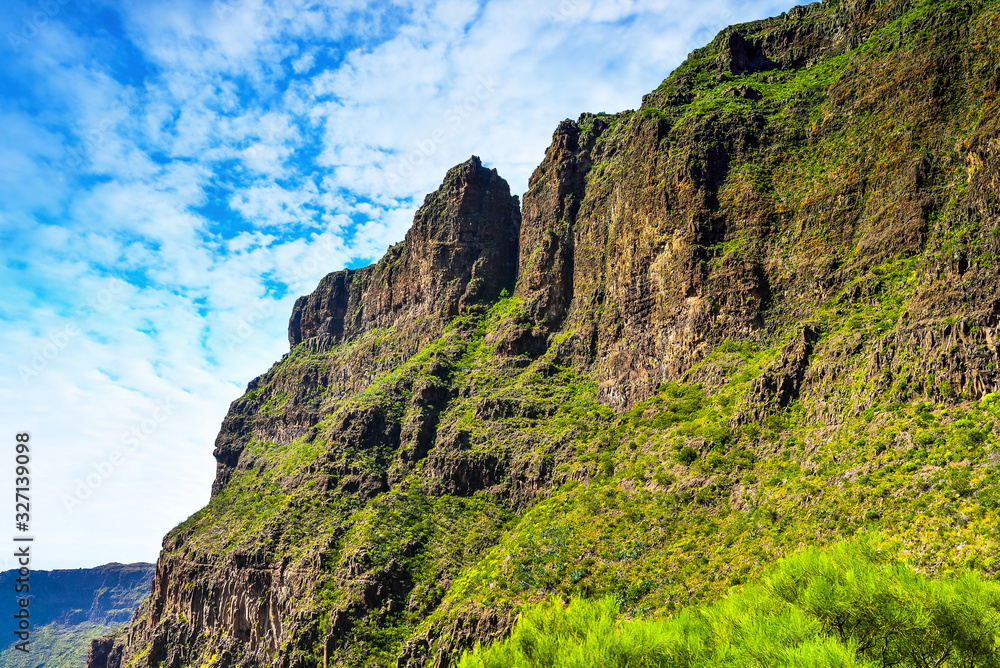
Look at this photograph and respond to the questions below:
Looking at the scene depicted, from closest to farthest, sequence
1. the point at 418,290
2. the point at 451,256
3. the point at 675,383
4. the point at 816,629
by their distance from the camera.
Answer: the point at 816,629
the point at 675,383
the point at 451,256
the point at 418,290

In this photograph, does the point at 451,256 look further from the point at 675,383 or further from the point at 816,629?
the point at 816,629

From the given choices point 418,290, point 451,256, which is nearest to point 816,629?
point 451,256

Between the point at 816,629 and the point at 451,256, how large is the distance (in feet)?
390

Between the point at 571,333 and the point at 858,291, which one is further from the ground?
the point at 571,333

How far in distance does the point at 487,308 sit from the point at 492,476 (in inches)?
1831

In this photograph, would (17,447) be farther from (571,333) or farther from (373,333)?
(373,333)

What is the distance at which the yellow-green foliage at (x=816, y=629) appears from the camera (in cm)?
2344

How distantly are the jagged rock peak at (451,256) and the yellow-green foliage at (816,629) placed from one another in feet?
330

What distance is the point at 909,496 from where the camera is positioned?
42.6m

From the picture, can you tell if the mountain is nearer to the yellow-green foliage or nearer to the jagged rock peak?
the jagged rock peak

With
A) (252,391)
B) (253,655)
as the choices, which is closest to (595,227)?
(253,655)

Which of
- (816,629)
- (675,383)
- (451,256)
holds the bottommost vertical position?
(816,629)

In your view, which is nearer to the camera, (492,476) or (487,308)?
(492,476)

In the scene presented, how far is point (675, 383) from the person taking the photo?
78.4 m
